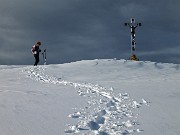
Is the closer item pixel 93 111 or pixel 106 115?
pixel 106 115

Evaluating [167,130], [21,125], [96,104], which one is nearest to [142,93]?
[96,104]

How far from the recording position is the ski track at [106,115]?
5.42 m

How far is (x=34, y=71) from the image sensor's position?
16.5 meters

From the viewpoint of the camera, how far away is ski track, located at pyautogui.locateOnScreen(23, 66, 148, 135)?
542 cm

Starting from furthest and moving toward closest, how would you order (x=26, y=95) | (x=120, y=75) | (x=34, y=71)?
1. (x=34, y=71)
2. (x=120, y=75)
3. (x=26, y=95)

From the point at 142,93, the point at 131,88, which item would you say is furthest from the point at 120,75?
the point at 142,93

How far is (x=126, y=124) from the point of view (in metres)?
5.84

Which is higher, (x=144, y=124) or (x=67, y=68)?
(x=67, y=68)

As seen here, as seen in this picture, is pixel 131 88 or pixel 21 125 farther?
pixel 131 88

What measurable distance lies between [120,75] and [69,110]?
26.7 ft

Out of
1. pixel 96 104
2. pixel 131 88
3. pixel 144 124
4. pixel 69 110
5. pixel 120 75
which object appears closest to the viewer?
pixel 144 124

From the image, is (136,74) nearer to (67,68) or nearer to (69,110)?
(67,68)

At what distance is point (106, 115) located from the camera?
6523 mm

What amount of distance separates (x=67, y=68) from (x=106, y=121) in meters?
11.4
